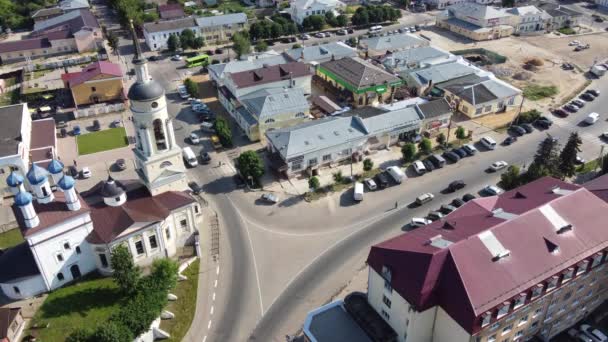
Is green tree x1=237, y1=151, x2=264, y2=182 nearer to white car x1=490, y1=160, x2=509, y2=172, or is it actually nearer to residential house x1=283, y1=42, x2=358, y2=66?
white car x1=490, y1=160, x2=509, y2=172

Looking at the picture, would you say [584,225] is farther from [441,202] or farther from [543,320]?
[441,202]

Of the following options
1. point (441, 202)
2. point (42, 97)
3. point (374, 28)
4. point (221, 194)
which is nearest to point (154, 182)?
point (221, 194)

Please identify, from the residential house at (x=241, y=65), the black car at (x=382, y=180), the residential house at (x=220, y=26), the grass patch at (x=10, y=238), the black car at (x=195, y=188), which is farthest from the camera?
the residential house at (x=220, y=26)

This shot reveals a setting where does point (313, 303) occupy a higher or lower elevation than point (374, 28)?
lower

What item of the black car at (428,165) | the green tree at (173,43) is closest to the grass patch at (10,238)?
the black car at (428,165)

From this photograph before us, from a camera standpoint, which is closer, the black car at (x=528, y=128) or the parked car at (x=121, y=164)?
the parked car at (x=121, y=164)

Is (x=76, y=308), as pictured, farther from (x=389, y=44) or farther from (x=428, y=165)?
(x=389, y=44)

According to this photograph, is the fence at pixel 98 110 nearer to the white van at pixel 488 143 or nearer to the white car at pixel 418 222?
the white car at pixel 418 222

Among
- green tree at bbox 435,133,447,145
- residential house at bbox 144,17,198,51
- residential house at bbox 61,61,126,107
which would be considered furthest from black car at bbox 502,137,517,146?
residential house at bbox 144,17,198,51
